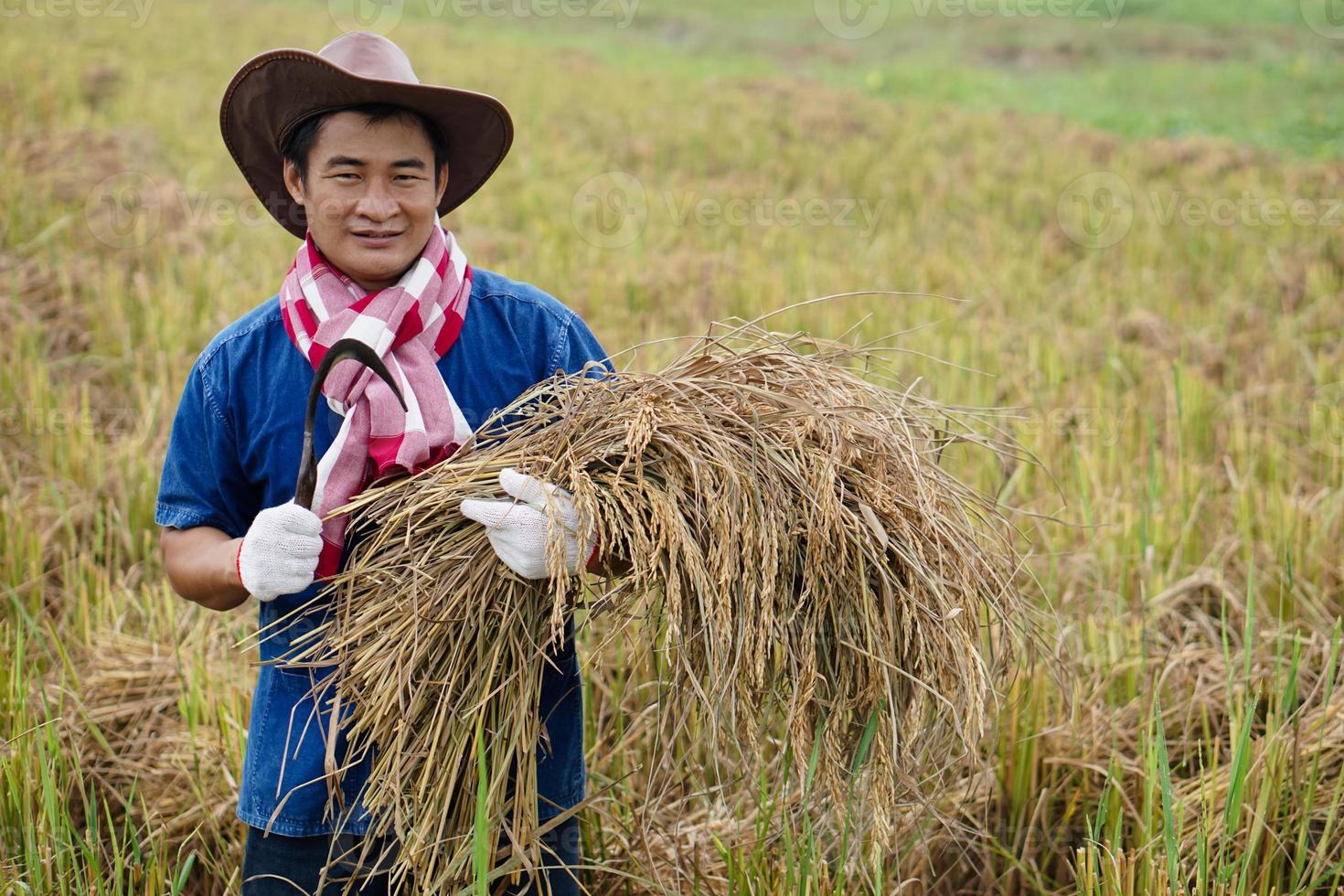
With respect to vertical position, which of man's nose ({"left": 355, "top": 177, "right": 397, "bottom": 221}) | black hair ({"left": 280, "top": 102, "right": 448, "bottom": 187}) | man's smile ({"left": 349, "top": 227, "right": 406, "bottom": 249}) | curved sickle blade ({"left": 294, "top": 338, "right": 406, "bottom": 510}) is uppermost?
black hair ({"left": 280, "top": 102, "right": 448, "bottom": 187})

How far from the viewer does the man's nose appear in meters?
1.46

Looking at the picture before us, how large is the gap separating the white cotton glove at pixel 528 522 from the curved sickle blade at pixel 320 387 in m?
0.20

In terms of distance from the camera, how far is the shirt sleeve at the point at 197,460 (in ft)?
4.96

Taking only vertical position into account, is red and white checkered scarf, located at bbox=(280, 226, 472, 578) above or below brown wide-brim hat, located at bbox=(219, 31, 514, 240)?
below

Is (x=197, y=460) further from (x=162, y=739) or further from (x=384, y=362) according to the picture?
(x=162, y=739)

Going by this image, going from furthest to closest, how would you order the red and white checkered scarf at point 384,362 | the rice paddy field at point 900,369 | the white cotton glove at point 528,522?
the rice paddy field at point 900,369
the red and white checkered scarf at point 384,362
the white cotton glove at point 528,522

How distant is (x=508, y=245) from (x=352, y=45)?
4433 millimetres

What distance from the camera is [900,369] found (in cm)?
405

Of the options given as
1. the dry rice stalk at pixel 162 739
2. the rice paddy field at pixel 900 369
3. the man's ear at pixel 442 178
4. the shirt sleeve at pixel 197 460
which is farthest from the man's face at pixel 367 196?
the dry rice stalk at pixel 162 739

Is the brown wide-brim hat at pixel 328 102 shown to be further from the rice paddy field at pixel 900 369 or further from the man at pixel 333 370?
the rice paddy field at pixel 900 369

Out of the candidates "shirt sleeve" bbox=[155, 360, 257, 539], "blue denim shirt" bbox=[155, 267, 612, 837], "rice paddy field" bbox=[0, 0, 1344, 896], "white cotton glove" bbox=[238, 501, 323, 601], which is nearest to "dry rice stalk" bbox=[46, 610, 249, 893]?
"rice paddy field" bbox=[0, 0, 1344, 896]

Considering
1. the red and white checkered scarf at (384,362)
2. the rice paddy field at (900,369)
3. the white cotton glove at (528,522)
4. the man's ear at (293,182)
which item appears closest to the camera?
the white cotton glove at (528,522)

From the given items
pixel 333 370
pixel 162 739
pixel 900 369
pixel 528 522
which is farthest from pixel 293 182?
pixel 900 369

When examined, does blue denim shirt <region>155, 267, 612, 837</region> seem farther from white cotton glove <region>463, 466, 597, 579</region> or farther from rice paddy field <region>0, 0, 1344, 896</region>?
white cotton glove <region>463, 466, 597, 579</region>
